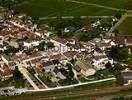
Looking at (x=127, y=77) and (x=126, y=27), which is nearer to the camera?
(x=127, y=77)

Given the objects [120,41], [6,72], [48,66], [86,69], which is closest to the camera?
[86,69]

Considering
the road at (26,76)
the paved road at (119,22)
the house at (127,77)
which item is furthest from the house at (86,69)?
the paved road at (119,22)

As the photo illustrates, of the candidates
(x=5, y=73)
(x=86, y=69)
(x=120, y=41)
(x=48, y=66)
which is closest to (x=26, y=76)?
(x=5, y=73)

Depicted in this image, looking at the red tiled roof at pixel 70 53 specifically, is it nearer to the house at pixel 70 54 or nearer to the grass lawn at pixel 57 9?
the house at pixel 70 54

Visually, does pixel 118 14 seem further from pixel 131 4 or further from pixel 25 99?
pixel 25 99

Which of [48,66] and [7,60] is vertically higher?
[7,60]

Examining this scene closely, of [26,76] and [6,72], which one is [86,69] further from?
[6,72]

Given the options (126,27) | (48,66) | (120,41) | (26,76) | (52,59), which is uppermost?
(126,27)

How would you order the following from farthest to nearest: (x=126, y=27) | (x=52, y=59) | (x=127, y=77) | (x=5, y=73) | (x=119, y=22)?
1. (x=119, y=22)
2. (x=126, y=27)
3. (x=52, y=59)
4. (x=5, y=73)
5. (x=127, y=77)
